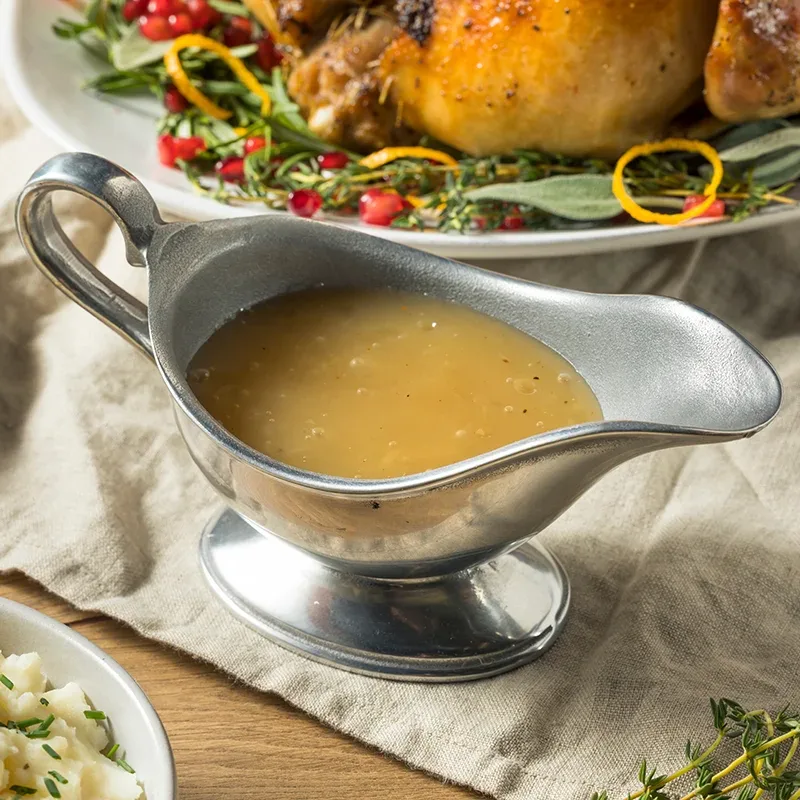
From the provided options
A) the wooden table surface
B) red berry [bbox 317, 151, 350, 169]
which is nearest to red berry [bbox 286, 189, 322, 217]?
red berry [bbox 317, 151, 350, 169]

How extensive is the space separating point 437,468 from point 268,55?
1.72 m

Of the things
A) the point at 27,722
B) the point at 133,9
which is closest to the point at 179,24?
the point at 133,9

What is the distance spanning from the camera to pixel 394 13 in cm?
250

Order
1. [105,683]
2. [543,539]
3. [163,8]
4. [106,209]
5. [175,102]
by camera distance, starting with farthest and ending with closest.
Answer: [163,8] → [175,102] → [543,539] → [106,209] → [105,683]

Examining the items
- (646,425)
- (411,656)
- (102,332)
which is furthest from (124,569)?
(646,425)

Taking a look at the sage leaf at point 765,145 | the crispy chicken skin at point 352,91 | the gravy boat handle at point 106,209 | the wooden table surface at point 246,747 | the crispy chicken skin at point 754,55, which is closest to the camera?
the wooden table surface at point 246,747

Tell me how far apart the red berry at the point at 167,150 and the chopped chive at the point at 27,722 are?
1.56 m

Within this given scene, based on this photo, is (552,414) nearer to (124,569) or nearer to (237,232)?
(237,232)

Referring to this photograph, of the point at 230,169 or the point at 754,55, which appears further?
the point at 230,169

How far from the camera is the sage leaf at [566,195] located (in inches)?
88.0

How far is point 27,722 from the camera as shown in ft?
3.84

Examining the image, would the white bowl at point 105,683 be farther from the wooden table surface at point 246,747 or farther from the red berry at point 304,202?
the red berry at point 304,202

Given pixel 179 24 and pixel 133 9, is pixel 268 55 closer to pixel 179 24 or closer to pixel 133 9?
pixel 179 24

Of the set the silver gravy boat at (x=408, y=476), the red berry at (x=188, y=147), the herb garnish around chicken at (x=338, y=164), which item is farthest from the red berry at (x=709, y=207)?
the red berry at (x=188, y=147)
